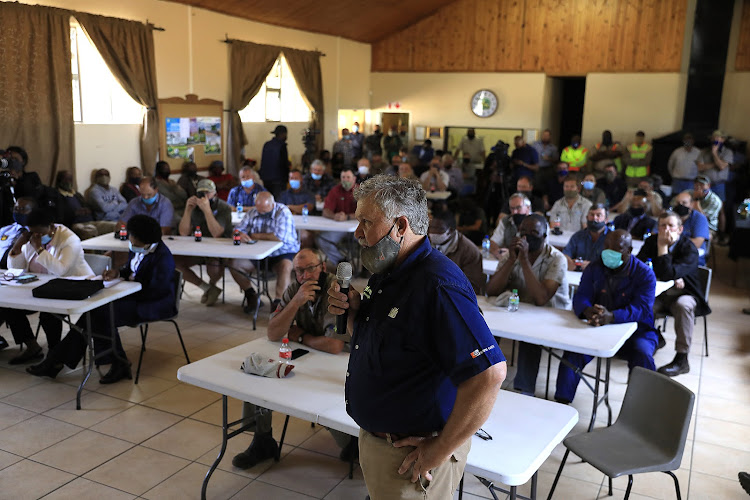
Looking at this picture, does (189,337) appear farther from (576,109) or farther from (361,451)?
(576,109)

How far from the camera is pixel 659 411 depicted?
3.13 m

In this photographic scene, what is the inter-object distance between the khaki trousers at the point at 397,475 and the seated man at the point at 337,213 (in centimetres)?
571

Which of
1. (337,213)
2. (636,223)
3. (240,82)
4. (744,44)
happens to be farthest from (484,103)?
(636,223)

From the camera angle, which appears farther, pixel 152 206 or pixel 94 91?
pixel 94 91

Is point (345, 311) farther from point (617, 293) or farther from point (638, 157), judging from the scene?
point (638, 157)

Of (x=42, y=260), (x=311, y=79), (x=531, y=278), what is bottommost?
(x=42, y=260)

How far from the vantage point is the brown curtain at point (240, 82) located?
11.5m

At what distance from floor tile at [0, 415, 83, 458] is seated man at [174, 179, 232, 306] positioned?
2.45m

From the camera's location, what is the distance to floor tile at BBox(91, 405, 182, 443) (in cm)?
411

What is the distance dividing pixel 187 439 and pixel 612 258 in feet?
9.58

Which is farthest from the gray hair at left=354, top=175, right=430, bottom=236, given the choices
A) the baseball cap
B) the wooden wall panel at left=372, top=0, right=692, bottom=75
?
the wooden wall panel at left=372, top=0, right=692, bottom=75

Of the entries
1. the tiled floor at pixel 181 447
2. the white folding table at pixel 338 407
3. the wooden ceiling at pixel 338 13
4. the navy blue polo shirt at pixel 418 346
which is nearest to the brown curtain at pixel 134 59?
the wooden ceiling at pixel 338 13

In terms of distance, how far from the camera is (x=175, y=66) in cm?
1033

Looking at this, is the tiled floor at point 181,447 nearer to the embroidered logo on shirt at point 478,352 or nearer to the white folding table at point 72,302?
the white folding table at point 72,302
